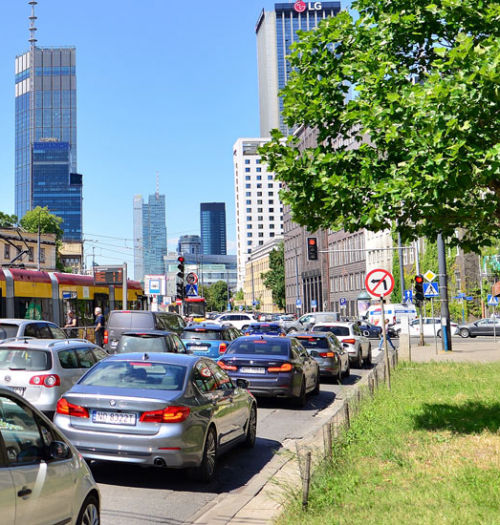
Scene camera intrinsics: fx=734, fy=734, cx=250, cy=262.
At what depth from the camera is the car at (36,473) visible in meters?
4.29

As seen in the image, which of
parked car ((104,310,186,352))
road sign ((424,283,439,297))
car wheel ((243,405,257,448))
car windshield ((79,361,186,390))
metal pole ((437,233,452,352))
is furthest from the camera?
road sign ((424,283,439,297))

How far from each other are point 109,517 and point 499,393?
979cm

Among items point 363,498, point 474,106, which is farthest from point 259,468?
point 474,106

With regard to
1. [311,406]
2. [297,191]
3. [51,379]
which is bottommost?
[311,406]

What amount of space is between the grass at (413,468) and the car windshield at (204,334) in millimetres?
7961

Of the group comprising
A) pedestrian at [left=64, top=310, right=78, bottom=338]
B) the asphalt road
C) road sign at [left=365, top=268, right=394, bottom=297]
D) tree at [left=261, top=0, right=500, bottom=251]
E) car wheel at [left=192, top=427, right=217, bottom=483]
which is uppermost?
tree at [left=261, top=0, right=500, bottom=251]

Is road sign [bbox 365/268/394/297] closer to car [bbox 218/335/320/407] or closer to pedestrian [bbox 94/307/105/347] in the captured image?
car [bbox 218/335/320/407]

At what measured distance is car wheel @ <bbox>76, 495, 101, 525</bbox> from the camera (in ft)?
17.1

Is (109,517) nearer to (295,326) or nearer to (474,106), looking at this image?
(474,106)

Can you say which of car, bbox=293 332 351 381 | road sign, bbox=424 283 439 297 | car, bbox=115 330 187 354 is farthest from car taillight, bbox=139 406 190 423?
road sign, bbox=424 283 439 297

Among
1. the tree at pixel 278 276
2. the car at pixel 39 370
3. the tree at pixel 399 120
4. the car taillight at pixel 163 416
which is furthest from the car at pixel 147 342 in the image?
the tree at pixel 278 276

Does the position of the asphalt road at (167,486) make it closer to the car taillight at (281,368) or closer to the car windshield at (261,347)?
the car taillight at (281,368)

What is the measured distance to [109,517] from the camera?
7000 millimetres

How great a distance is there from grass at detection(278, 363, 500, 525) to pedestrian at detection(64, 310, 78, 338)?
62.6ft
